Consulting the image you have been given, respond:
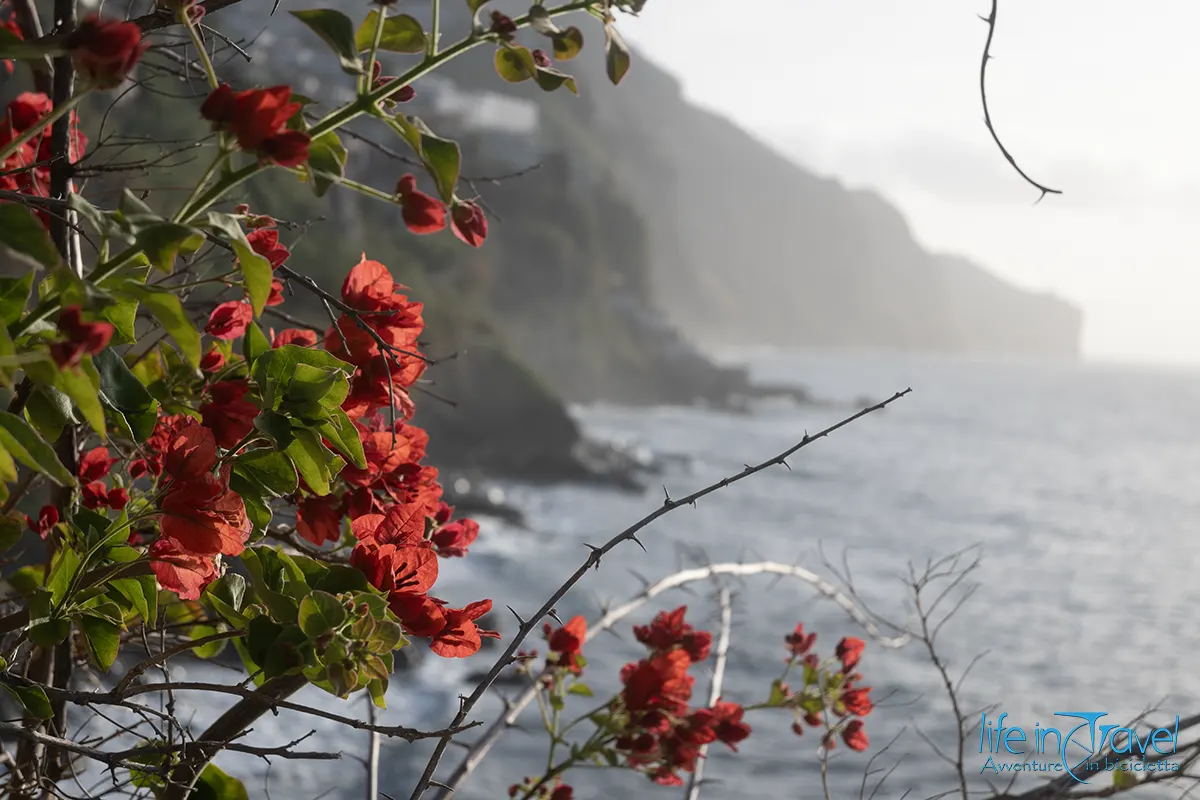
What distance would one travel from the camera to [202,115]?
0.40m

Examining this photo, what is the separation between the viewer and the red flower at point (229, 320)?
0.63 m

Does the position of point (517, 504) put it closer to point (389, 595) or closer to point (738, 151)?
point (389, 595)

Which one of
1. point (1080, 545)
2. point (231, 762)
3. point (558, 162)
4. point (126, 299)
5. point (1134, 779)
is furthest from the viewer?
point (558, 162)

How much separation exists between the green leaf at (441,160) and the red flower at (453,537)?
293 millimetres

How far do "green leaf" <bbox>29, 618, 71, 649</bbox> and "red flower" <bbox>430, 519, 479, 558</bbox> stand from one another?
0.23 metres

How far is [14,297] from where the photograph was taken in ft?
1.54

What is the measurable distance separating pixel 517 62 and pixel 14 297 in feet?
0.87

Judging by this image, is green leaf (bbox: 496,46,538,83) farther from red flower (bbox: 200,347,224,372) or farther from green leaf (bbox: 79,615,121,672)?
green leaf (bbox: 79,615,121,672)

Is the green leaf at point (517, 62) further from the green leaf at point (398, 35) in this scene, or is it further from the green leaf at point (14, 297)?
the green leaf at point (14, 297)

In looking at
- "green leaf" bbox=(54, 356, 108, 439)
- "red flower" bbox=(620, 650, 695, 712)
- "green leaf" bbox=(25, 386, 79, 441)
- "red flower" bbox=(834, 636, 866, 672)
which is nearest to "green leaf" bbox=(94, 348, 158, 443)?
"green leaf" bbox=(25, 386, 79, 441)

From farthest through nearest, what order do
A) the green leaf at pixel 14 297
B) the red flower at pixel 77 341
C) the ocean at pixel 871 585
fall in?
the ocean at pixel 871 585 → the green leaf at pixel 14 297 → the red flower at pixel 77 341

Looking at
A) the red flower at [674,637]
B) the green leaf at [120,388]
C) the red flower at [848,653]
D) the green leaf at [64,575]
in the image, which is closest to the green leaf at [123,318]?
the green leaf at [120,388]

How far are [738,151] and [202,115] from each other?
253 ft

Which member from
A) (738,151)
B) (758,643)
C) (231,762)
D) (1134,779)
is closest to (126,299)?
(1134,779)
